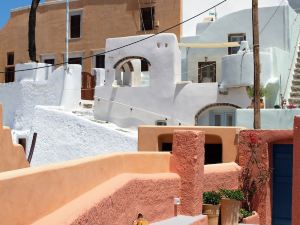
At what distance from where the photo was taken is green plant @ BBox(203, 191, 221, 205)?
11.4 m

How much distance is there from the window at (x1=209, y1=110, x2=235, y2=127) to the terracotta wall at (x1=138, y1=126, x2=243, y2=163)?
6642 millimetres

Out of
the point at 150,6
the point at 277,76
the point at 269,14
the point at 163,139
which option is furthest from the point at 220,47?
the point at 163,139

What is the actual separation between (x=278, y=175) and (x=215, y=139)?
8.81 ft

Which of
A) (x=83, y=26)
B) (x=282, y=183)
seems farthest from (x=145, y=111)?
(x=282, y=183)

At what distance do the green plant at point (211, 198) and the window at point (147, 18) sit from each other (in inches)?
750

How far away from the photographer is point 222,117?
2214 centimetres

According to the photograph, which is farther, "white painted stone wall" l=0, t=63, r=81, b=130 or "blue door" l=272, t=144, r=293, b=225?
"white painted stone wall" l=0, t=63, r=81, b=130

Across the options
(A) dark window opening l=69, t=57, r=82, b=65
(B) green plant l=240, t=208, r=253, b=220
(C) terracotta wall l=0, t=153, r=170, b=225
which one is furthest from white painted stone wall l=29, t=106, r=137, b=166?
(C) terracotta wall l=0, t=153, r=170, b=225

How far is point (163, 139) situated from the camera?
1606 centimetres

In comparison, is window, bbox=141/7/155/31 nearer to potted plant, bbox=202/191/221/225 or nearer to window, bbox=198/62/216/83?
window, bbox=198/62/216/83

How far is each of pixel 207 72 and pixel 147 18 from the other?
6.39 metres

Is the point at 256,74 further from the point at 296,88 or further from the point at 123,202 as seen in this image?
the point at 123,202

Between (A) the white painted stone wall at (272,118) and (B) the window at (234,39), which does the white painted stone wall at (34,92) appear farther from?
(A) the white painted stone wall at (272,118)

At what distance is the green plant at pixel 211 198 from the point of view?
448 inches
